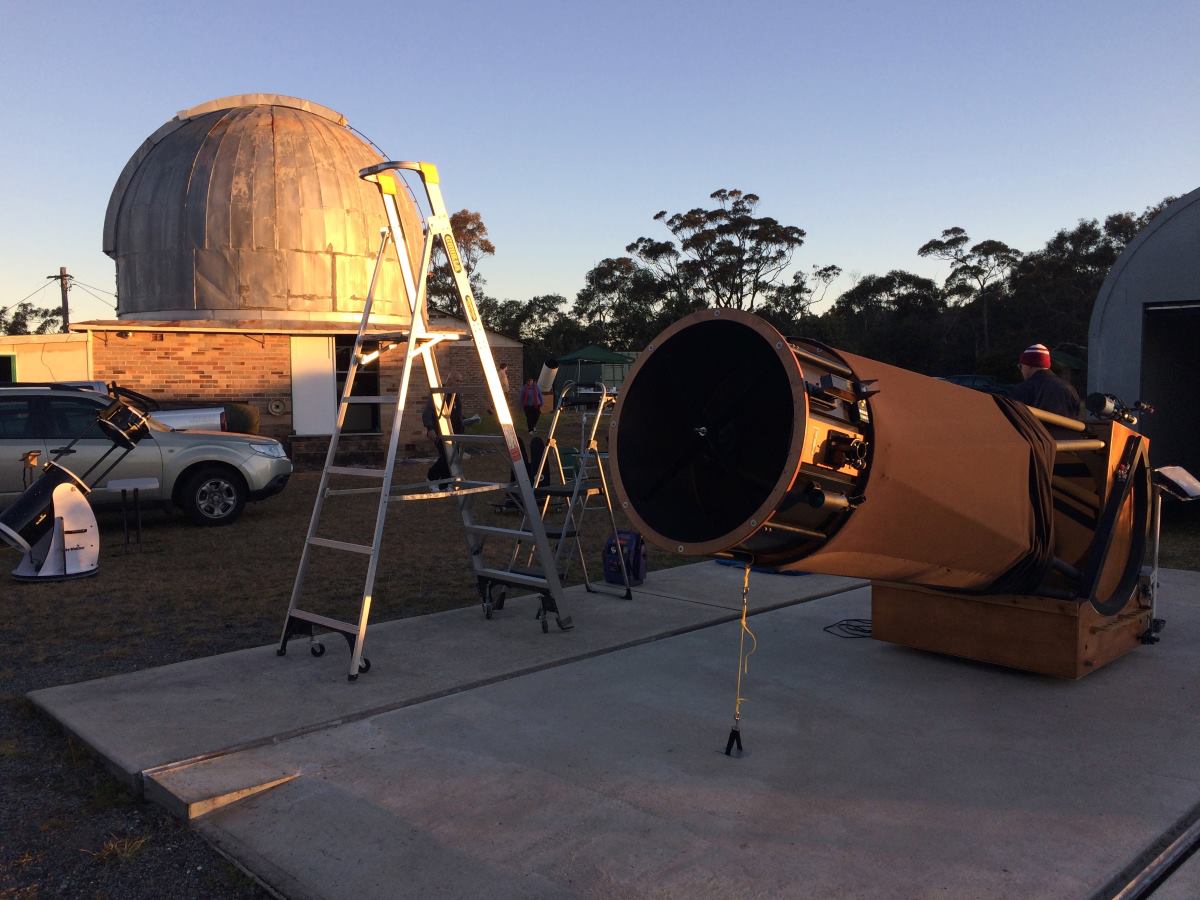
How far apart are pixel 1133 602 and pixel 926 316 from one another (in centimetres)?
4963

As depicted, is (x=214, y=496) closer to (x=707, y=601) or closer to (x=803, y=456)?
(x=707, y=601)

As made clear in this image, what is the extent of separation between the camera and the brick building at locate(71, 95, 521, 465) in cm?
1767

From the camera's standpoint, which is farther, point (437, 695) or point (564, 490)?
point (564, 490)

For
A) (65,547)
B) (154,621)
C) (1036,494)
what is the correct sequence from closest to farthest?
(1036,494)
(154,621)
(65,547)

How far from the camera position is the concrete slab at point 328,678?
13.5 feet

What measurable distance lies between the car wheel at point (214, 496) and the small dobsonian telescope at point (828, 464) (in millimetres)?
9288

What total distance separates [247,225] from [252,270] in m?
1.00

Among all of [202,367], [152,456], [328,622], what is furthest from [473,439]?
[202,367]

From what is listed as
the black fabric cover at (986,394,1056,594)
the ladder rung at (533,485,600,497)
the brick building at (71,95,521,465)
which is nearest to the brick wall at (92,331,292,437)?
the brick building at (71,95,521,465)

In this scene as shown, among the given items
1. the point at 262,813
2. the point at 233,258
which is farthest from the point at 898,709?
the point at 233,258

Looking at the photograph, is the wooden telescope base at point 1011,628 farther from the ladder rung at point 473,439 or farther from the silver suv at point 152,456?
the silver suv at point 152,456

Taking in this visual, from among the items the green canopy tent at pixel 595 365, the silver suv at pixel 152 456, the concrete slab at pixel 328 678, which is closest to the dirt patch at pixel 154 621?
the concrete slab at pixel 328 678

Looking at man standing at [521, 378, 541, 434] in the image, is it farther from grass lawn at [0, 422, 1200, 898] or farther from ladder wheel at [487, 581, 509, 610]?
ladder wheel at [487, 581, 509, 610]

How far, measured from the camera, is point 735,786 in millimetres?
3592
